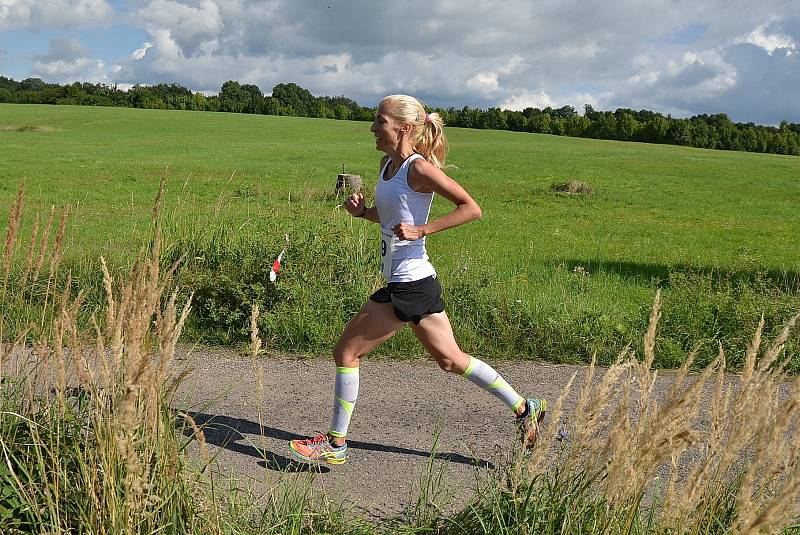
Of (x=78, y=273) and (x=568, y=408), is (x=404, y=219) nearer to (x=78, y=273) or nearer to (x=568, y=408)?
(x=568, y=408)

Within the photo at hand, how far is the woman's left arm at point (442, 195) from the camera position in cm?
419

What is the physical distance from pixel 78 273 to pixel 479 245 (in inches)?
348

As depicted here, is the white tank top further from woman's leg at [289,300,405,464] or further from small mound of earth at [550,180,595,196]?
small mound of earth at [550,180,595,196]

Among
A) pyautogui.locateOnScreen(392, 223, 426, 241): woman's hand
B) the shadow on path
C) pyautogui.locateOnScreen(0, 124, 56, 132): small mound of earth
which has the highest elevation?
pyautogui.locateOnScreen(0, 124, 56, 132): small mound of earth

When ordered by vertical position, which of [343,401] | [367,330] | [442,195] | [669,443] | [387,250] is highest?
[442,195]

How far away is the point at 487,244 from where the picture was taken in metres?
15.4

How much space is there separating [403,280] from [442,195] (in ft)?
1.73

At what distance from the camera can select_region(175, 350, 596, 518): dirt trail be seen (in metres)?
4.20

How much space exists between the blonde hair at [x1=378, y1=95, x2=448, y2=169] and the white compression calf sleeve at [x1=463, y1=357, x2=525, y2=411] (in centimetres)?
119

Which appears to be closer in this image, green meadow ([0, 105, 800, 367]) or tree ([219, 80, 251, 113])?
green meadow ([0, 105, 800, 367])

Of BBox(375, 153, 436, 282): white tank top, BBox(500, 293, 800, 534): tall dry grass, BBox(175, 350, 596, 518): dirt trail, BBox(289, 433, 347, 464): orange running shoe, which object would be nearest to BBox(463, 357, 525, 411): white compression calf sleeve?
BBox(175, 350, 596, 518): dirt trail

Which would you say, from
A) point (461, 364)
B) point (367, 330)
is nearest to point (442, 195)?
point (367, 330)

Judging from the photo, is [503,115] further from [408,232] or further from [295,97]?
[408,232]

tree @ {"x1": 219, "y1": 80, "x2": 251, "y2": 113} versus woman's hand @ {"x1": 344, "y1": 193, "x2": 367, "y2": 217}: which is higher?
tree @ {"x1": 219, "y1": 80, "x2": 251, "y2": 113}
